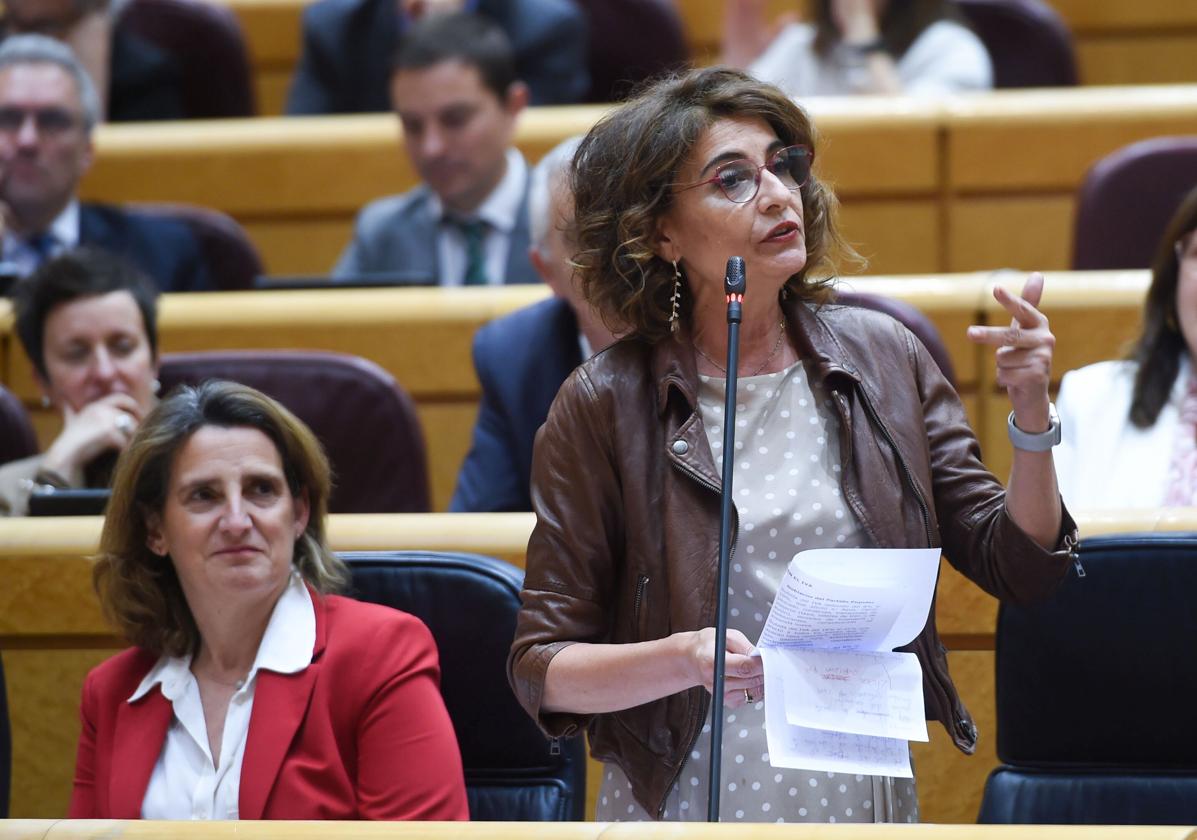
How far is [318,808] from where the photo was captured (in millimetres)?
1310

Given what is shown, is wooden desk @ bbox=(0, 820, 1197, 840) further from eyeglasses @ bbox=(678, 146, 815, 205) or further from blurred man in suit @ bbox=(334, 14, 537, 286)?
blurred man in suit @ bbox=(334, 14, 537, 286)

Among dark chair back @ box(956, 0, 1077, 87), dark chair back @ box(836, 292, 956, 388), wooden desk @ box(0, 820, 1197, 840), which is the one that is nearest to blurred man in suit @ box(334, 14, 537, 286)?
dark chair back @ box(836, 292, 956, 388)

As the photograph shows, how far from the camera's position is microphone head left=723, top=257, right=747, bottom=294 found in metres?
1.05

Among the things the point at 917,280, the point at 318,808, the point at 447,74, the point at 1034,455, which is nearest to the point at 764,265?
the point at 1034,455

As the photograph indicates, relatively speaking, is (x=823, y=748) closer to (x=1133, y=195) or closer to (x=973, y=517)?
(x=973, y=517)

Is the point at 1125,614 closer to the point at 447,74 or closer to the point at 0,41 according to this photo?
the point at 447,74

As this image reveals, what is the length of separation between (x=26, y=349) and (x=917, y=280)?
1.02 metres

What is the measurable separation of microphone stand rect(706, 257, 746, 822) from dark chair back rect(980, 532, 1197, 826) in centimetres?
34

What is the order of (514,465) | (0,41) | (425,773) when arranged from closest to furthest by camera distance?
(425,773) → (514,465) → (0,41)

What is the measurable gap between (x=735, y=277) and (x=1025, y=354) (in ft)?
0.59

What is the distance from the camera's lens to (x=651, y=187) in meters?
1.16

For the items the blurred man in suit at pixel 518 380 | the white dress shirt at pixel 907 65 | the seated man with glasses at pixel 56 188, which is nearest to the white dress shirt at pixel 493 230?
the seated man with glasses at pixel 56 188

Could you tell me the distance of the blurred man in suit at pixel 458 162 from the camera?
2410 millimetres

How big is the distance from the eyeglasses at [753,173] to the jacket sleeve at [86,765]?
650 mm
